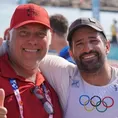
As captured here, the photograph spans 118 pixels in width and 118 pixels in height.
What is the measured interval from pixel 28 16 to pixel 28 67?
0.33 m

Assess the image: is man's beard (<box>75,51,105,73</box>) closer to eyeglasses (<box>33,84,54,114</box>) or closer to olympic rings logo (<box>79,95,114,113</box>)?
olympic rings logo (<box>79,95,114,113</box>)

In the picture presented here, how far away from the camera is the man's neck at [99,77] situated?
2.25 metres

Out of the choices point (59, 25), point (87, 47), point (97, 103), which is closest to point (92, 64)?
point (87, 47)

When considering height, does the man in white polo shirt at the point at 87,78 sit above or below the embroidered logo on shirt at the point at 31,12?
below

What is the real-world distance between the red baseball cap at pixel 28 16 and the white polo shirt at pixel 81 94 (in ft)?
1.26

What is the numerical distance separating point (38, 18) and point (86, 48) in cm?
37

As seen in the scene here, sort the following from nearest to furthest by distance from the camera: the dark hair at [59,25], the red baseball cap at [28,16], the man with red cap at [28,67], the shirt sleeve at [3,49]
A: the man with red cap at [28,67]
the red baseball cap at [28,16]
the shirt sleeve at [3,49]
the dark hair at [59,25]

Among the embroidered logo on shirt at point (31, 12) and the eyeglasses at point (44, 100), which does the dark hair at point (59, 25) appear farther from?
the eyeglasses at point (44, 100)

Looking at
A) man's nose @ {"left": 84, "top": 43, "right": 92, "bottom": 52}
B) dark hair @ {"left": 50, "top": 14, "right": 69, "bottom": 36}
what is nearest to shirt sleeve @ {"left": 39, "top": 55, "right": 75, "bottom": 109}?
man's nose @ {"left": 84, "top": 43, "right": 92, "bottom": 52}

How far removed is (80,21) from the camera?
7.38 ft

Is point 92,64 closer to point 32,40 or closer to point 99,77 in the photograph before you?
point 99,77

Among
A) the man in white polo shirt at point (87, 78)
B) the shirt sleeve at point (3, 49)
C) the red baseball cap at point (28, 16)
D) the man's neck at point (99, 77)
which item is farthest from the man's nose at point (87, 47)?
the shirt sleeve at point (3, 49)

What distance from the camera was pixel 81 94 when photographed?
2.18 m

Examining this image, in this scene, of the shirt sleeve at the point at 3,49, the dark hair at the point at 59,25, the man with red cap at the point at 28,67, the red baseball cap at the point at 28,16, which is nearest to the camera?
the man with red cap at the point at 28,67
